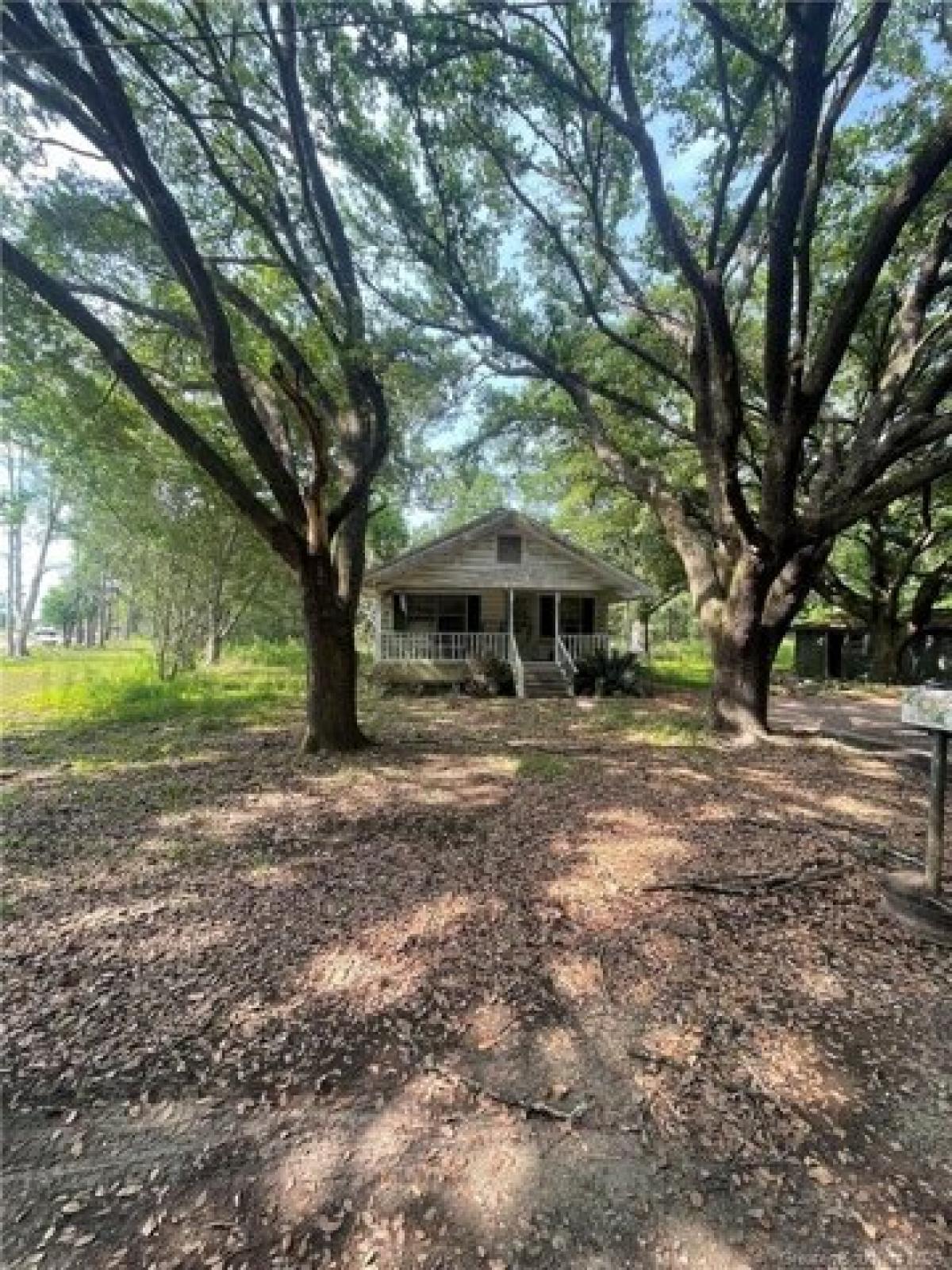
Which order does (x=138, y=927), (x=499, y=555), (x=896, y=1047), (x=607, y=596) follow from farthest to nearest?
(x=607, y=596) → (x=499, y=555) → (x=138, y=927) → (x=896, y=1047)

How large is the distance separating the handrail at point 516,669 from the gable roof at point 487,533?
9.82 ft

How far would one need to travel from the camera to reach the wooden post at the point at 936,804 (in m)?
3.19

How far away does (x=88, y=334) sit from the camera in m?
5.53

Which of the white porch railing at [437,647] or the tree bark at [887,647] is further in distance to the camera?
the tree bark at [887,647]

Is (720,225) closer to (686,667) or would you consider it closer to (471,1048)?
(471,1048)

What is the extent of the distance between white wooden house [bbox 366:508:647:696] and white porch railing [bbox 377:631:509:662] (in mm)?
22

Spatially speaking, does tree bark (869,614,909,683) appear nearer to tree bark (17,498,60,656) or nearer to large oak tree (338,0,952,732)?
large oak tree (338,0,952,732)

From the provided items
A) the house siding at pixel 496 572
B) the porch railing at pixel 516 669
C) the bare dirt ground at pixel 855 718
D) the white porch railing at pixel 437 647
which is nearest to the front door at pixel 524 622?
the house siding at pixel 496 572

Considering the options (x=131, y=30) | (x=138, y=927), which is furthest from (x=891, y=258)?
(x=138, y=927)

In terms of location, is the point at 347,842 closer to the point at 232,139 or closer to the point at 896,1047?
the point at 896,1047

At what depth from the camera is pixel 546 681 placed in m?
14.9

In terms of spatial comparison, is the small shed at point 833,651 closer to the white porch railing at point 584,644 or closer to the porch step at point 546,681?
the white porch railing at point 584,644

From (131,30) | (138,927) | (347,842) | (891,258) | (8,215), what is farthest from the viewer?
(891,258)

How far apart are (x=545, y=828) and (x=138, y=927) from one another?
2.86 meters
